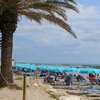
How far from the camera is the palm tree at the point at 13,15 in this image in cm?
1577

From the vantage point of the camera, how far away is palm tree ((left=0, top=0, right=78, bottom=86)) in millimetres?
15766

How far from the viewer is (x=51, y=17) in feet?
55.0

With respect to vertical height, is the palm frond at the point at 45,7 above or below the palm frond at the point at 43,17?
above

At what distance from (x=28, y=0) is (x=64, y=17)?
2.41 meters

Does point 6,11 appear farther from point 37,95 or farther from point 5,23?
point 37,95

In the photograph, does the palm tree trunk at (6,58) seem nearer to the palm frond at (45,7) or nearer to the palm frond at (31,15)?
the palm frond at (31,15)

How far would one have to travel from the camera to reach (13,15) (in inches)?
626

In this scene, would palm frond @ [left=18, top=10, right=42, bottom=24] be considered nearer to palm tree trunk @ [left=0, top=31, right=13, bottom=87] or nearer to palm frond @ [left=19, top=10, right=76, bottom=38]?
palm frond @ [left=19, top=10, right=76, bottom=38]

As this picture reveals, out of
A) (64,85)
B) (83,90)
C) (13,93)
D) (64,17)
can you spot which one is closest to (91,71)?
(64,85)

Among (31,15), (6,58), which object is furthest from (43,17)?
(6,58)

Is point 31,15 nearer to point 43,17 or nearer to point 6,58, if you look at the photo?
point 43,17

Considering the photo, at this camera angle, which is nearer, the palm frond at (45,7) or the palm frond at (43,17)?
the palm frond at (45,7)

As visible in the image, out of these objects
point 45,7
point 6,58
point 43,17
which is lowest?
point 6,58

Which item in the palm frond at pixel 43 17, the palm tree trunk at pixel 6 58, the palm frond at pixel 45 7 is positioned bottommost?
the palm tree trunk at pixel 6 58
